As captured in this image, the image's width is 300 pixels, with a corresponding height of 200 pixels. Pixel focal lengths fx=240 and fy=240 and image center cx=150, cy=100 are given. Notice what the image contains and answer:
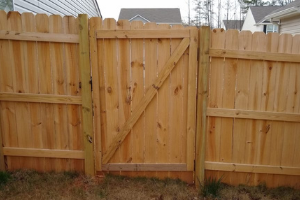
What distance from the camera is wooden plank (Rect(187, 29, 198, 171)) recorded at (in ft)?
9.14

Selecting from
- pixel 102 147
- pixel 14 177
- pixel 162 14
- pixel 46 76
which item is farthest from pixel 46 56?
pixel 162 14

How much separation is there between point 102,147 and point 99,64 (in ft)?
3.45

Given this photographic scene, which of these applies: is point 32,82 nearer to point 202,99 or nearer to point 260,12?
point 202,99

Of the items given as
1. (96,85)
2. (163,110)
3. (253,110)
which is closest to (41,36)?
(96,85)

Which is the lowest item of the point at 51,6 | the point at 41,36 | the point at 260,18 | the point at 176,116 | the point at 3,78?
the point at 176,116

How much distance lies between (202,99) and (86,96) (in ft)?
4.57

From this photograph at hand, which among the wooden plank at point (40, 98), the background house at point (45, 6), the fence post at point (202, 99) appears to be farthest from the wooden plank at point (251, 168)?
the background house at point (45, 6)

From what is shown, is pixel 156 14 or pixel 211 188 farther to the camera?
pixel 156 14

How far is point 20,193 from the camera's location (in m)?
2.78

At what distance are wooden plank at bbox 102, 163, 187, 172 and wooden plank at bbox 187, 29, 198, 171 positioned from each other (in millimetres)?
146

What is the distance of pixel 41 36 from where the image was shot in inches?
112

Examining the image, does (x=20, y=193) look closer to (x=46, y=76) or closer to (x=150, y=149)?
(x=46, y=76)

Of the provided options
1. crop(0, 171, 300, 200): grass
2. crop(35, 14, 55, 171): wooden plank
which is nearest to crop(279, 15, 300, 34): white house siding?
crop(0, 171, 300, 200): grass

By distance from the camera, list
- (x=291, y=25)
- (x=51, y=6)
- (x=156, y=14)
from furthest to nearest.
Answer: (x=156, y=14)
(x=291, y=25)
(x=51, y=6)
